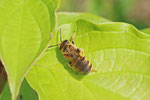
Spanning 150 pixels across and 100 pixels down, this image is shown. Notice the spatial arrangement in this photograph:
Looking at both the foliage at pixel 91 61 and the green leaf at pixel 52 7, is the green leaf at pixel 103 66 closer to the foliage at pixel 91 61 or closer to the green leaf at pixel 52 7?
the foliage at pixel 91 61

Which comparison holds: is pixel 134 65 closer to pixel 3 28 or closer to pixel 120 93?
pixel 120 93

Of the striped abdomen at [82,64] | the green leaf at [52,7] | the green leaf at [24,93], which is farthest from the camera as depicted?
the green leaf at [24,93]

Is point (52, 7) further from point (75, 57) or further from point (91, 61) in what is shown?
point (75, 57)

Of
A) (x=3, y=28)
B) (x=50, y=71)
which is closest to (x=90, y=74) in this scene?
(x=50, y=71)

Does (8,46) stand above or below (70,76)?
above

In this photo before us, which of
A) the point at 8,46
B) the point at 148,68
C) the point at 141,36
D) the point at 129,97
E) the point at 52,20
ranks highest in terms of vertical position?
the point at 52,20

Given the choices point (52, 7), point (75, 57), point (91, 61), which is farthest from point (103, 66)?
point (52, 7)

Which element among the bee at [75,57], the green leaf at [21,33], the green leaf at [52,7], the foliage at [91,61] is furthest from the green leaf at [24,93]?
the green leaf at [52,7]
